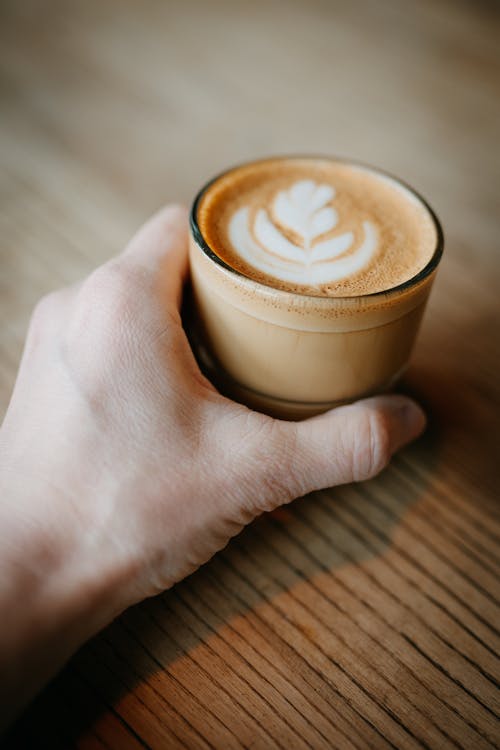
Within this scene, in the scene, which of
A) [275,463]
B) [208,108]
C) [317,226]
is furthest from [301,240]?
[208,108]

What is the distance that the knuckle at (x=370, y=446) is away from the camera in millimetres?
618

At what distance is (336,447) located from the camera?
609 millimetres

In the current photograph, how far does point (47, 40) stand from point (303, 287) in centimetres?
135

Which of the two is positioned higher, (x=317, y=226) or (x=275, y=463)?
(x=317, y=226)

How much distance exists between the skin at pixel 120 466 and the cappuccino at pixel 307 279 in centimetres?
5

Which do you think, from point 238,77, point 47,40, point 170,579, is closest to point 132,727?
point 170,579

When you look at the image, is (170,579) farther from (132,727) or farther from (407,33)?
(407,33)

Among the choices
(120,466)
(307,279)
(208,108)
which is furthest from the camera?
(208,108)

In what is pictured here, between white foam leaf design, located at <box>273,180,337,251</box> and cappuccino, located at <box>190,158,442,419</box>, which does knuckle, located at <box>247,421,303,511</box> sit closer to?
cappuccino, located at <box>190,158,442,419</box>

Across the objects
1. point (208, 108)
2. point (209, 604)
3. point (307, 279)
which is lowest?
point (209, 604)

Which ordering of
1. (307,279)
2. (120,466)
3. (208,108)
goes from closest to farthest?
(120,466) → (307,279) → (208,108)

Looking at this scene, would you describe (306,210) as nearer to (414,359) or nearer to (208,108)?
(414,359)

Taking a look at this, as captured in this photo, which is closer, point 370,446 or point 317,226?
point 370,446

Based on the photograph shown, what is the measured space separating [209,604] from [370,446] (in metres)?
0.23
